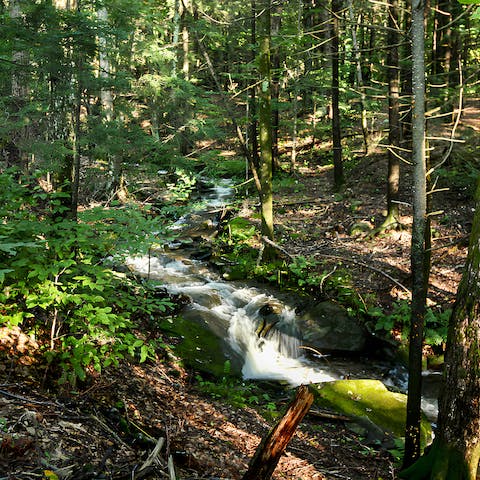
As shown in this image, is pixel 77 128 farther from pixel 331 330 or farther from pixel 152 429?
pixel 331 330

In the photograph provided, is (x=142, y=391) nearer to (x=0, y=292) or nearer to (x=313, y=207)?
(x=0, y=292)

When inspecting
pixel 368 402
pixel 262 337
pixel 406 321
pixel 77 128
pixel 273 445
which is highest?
pixel 77 128

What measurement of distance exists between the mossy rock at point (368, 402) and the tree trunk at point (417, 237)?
1.98m

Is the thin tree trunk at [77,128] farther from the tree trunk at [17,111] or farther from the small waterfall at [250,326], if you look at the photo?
the tree trunk at [17,111]

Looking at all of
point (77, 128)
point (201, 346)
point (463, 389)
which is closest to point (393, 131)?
point (201, 346)

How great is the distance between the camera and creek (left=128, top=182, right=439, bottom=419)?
9602 mm

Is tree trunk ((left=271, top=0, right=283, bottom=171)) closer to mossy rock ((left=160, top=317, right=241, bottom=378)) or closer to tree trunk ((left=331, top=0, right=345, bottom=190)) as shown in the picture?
tree trunk ((left=331, top=0, right=345, bottom=190))

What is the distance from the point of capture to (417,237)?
17.5 ft

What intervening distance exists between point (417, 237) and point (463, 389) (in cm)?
185

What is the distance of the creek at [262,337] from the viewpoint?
31.5ft

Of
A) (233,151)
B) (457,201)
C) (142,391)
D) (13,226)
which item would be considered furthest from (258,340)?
(233,151)

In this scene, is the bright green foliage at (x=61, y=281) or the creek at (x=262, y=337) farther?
the creek at (x=262, y=337)

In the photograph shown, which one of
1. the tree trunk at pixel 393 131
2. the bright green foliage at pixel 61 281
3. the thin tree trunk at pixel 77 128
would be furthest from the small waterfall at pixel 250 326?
the tree trunk at pixel 393 131

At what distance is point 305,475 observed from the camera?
18.0 feet
